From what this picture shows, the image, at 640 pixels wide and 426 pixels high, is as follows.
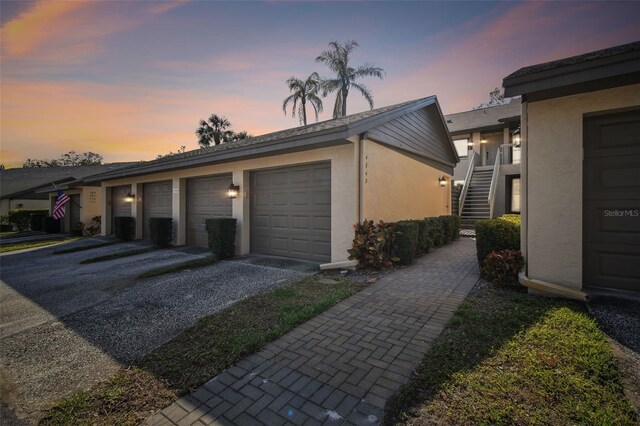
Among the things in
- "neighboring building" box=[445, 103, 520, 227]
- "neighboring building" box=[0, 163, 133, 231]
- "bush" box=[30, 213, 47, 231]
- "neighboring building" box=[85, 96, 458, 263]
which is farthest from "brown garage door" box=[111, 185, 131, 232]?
"neighboring building" box=[445, 103, 520, 227]

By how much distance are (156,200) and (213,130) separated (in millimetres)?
18561

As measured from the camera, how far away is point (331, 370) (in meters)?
2.62

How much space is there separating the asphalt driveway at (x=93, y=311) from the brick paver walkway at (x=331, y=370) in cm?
145

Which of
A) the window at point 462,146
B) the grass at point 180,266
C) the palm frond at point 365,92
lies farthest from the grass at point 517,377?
the palm frond at point 365,92

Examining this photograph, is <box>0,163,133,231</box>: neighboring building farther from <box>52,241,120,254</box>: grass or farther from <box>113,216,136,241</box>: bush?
<box>52,241,120,254</box>: grass

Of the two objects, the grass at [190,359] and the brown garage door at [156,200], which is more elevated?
the brown garage door at [156,200]

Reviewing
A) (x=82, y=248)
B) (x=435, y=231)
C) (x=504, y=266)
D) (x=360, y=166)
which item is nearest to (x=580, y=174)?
(x=504, y=266)

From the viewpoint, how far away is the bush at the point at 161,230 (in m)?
10.5

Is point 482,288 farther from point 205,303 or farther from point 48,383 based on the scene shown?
point 48,383

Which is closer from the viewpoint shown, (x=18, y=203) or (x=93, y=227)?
(x=93, y=227)

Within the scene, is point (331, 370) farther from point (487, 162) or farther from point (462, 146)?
point (487, 162)

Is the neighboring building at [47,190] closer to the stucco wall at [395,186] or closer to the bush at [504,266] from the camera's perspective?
the stucco wall at [395,186]

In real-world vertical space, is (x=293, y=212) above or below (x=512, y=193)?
below

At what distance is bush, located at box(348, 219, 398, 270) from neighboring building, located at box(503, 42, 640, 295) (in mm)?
2709
